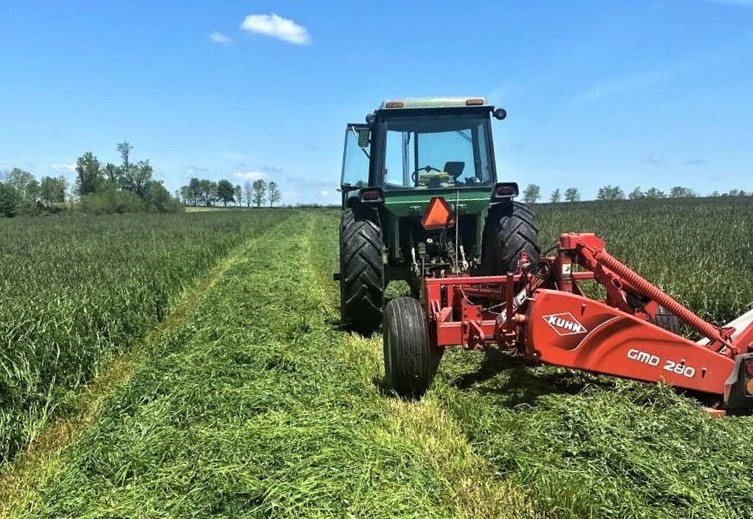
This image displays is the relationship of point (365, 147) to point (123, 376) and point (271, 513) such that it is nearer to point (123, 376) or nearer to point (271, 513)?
point (123, 376)

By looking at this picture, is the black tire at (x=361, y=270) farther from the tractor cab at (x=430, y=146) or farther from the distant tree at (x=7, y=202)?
the distant tree at (x=7, y=202)

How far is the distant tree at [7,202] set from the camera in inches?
2248

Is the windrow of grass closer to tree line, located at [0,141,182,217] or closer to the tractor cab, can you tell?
the tractor cab

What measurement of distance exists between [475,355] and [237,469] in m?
3.04

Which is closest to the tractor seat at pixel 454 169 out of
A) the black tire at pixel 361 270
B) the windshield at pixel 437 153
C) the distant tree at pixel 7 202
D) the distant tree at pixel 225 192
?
the windshield at pixel 437 153

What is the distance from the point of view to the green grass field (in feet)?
9.96

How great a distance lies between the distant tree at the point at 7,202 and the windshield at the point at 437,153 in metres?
61.9

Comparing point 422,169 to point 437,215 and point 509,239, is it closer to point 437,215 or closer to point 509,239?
point 437,215

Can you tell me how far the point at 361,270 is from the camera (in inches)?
241

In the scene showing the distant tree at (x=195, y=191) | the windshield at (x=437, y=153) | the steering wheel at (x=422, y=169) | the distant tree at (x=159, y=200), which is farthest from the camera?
the distant tree at (x=195, y=191)

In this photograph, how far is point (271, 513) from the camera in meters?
2.90

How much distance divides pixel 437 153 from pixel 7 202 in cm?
6259

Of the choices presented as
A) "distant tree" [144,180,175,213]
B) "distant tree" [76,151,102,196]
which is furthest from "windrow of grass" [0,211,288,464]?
"distant tree" [76,151,102,196]

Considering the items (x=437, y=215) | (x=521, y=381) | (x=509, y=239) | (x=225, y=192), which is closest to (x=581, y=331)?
(x=521, y=381)
